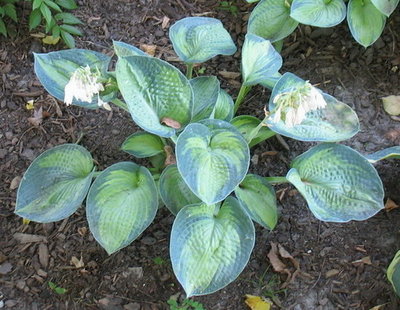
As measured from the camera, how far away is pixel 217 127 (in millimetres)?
1394

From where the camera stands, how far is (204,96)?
61.9 inches

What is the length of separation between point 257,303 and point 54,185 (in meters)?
0.67

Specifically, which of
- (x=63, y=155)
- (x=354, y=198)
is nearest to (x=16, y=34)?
(x=63, y=155)

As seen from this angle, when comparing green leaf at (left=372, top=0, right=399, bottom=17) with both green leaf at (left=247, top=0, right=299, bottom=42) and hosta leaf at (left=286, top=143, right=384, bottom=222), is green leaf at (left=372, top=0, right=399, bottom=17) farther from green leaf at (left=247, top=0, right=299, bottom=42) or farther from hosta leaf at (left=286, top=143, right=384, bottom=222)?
hosta leaf at (left=286, top=143, right=384, bottom=222)

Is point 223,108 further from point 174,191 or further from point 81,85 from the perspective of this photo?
point 81,85

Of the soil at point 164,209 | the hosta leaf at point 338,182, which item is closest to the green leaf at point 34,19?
the soil at point 164,209

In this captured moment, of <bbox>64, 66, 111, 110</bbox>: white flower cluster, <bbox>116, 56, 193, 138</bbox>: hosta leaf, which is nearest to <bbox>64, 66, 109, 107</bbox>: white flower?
<bbox>64, 66, 111, 110</bbox>: white flower cluster

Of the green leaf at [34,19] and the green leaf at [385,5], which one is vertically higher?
the green leaf at [385,5]

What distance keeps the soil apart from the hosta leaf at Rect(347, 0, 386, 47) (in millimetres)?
196

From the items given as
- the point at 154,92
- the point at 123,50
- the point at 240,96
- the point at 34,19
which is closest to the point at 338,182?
the point at 240,96

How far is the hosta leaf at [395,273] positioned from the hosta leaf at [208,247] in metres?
0.45

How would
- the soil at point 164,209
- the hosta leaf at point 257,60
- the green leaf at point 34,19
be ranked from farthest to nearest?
the green leaf at point 34,19 < the soil at point 164,209 < the hosta leaf at point 257,60

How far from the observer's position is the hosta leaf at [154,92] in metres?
1.31

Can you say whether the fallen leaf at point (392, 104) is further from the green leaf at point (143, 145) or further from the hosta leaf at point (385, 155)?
the green leaf at point (143, 145)
